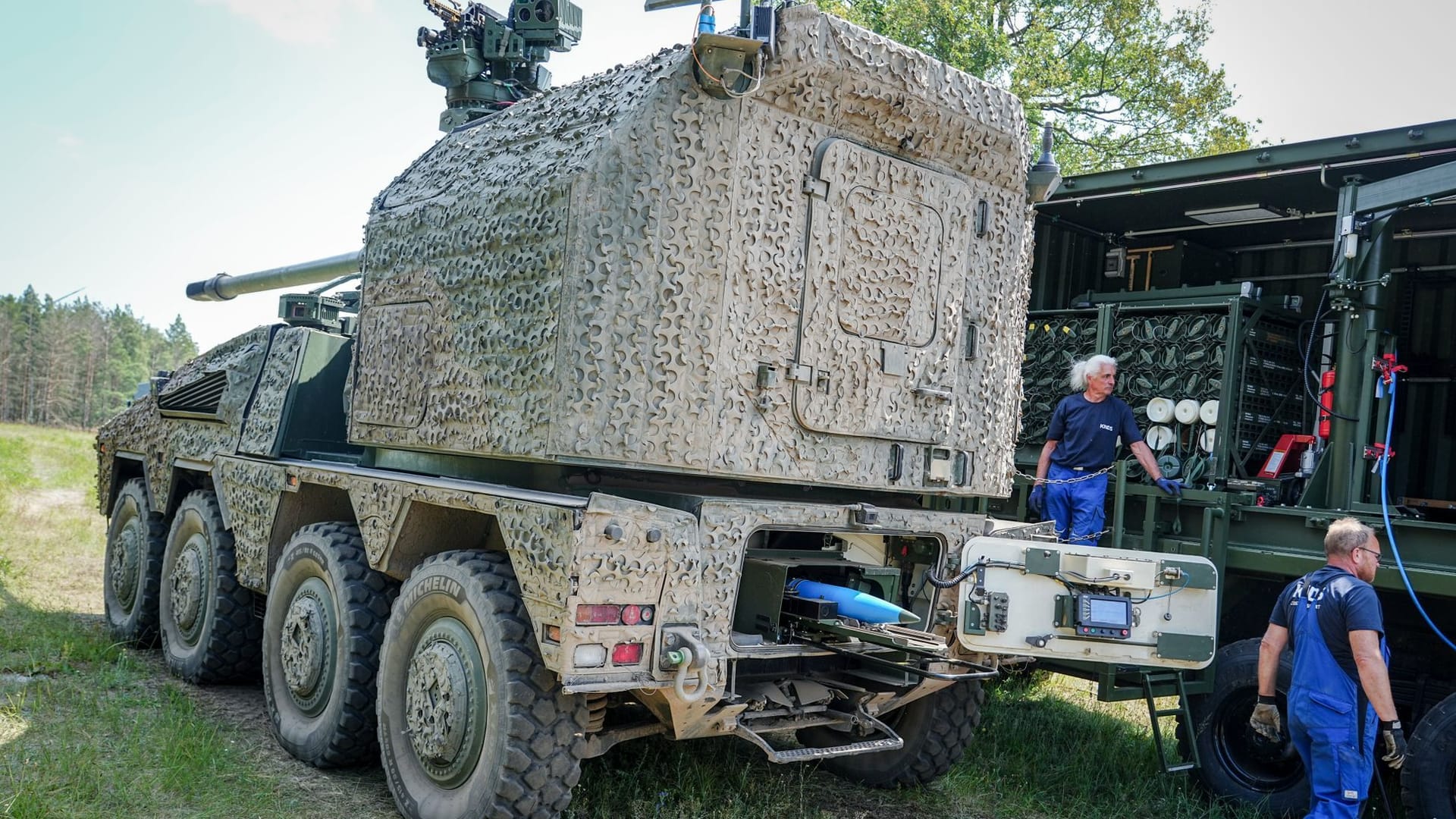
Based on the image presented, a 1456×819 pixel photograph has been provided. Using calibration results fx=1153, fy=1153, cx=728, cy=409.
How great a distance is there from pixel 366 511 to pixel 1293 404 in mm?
5614

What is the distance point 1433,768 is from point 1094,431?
2.44 meters

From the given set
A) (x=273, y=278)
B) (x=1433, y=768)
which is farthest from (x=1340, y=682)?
(x=273, y=278)

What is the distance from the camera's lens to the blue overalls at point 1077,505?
22.0ft

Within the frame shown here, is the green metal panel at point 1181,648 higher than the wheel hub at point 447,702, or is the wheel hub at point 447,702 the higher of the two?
the green metal panel at point 1181,648

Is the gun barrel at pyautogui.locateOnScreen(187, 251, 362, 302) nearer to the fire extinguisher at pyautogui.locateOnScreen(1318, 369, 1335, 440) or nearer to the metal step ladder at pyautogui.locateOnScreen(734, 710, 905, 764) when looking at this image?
the metal step ladder at pyautogui.locateOnScreen(734, 710, 905, 764)

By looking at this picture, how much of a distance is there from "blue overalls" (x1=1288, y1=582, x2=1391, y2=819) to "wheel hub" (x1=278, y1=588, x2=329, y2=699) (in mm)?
4415

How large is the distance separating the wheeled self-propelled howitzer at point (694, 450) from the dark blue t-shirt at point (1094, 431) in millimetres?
1320

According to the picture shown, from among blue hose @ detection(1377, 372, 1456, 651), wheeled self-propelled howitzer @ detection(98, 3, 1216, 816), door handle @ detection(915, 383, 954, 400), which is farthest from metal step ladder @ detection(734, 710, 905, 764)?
blue hose @ detection(1377, 372, 1456, 651)

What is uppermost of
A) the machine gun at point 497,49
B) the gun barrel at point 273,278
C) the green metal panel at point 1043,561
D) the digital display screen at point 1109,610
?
the machine gun at point 497,49

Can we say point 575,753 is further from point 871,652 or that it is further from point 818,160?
point 818,160

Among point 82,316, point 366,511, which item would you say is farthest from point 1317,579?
point 82,316

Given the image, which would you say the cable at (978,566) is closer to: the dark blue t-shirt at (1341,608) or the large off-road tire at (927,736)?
the large off-road tire at (927,736)

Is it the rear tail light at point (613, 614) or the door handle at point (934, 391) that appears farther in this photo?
the door handle at point (934, 391)

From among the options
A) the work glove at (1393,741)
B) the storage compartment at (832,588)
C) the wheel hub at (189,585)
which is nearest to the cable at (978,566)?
the storage compartment at (832,588)
